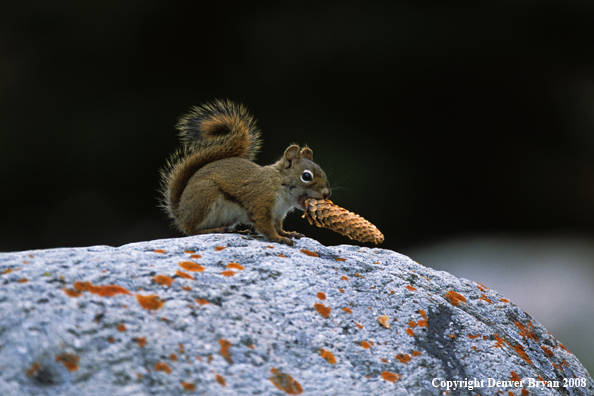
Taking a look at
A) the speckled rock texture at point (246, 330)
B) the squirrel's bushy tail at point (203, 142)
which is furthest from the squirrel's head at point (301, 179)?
the speckled rock texture at point (246, 330)

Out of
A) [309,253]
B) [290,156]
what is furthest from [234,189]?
[309,253]

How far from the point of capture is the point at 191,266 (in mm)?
1470

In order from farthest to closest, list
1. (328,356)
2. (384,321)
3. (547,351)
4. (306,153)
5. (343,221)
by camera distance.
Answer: (306,153), (343,221), (547,351), (384,321), (328,356)

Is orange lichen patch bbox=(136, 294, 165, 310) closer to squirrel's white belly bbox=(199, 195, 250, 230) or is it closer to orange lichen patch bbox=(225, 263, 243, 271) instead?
orange lichen patch bbox=(225, 263, 243, 271)

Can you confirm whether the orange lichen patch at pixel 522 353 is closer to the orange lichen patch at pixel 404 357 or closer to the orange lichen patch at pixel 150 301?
the orange lichen patch at pixel 404 357

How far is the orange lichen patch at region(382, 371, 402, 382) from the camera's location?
4.42 feet

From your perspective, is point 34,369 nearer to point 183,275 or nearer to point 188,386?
point 188,386

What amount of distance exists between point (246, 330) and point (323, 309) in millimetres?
297

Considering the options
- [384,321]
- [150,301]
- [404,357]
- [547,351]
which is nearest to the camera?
[150,301]

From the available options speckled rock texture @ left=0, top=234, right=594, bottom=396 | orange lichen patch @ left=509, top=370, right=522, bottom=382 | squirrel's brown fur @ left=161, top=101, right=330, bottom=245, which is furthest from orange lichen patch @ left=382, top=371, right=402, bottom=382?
squirrel's brown fur @ left=161, top=101, right=330, bottom=245

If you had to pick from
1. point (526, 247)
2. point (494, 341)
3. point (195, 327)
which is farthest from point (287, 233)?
point (526, 247)

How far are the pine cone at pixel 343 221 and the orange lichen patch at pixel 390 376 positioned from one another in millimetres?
837

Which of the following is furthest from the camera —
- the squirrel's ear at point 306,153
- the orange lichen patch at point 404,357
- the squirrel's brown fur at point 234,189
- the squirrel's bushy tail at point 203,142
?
the squirrel's bushy tail at point 203,142

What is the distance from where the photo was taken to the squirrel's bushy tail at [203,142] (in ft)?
9.21
